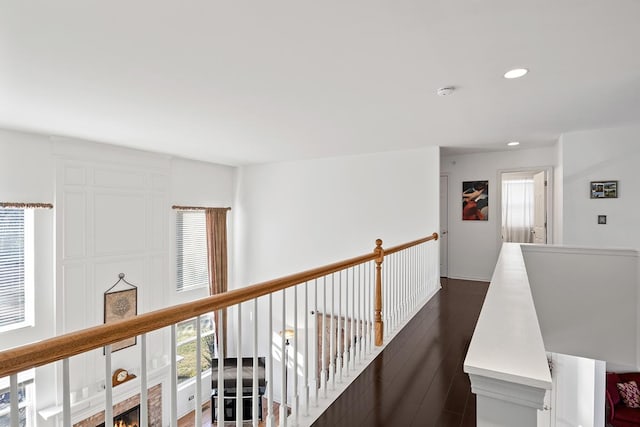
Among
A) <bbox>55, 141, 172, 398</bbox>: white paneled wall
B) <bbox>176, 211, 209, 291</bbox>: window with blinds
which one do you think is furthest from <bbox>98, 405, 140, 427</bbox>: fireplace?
<bbox>176, 211, 209, 291</bbox>: window with blinds

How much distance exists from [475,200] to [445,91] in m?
3.73

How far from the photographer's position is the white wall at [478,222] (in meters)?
5.59

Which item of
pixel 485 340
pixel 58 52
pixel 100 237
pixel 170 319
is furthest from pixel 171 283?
pixel 485 340

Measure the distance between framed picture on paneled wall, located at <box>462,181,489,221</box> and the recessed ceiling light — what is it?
144 inches

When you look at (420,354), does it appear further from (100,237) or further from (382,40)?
(100,237)

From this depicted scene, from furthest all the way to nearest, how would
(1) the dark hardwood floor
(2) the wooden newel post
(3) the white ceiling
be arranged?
1. (2) the wooden newel post
2. (1) the dark hardwood floor
3. (3) the white ceiling

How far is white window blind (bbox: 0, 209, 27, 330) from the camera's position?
409 centimetres

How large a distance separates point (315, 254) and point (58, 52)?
5.05 m

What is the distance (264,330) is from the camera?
280 inches

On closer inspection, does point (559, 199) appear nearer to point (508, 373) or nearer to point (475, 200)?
point (475, 200)

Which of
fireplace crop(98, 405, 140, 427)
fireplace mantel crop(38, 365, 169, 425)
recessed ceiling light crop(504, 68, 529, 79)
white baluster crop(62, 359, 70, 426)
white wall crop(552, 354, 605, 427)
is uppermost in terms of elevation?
recessed ceiling light crop(504, 68, 529, 79)

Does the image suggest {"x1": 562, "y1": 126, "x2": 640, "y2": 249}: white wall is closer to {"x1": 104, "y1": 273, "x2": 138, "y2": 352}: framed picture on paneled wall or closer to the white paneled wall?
the white paneled wall

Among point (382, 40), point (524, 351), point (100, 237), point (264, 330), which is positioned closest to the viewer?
point (524, 351)

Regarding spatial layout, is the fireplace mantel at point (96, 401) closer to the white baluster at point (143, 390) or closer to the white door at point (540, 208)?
the white baluster at point (143, 390)
